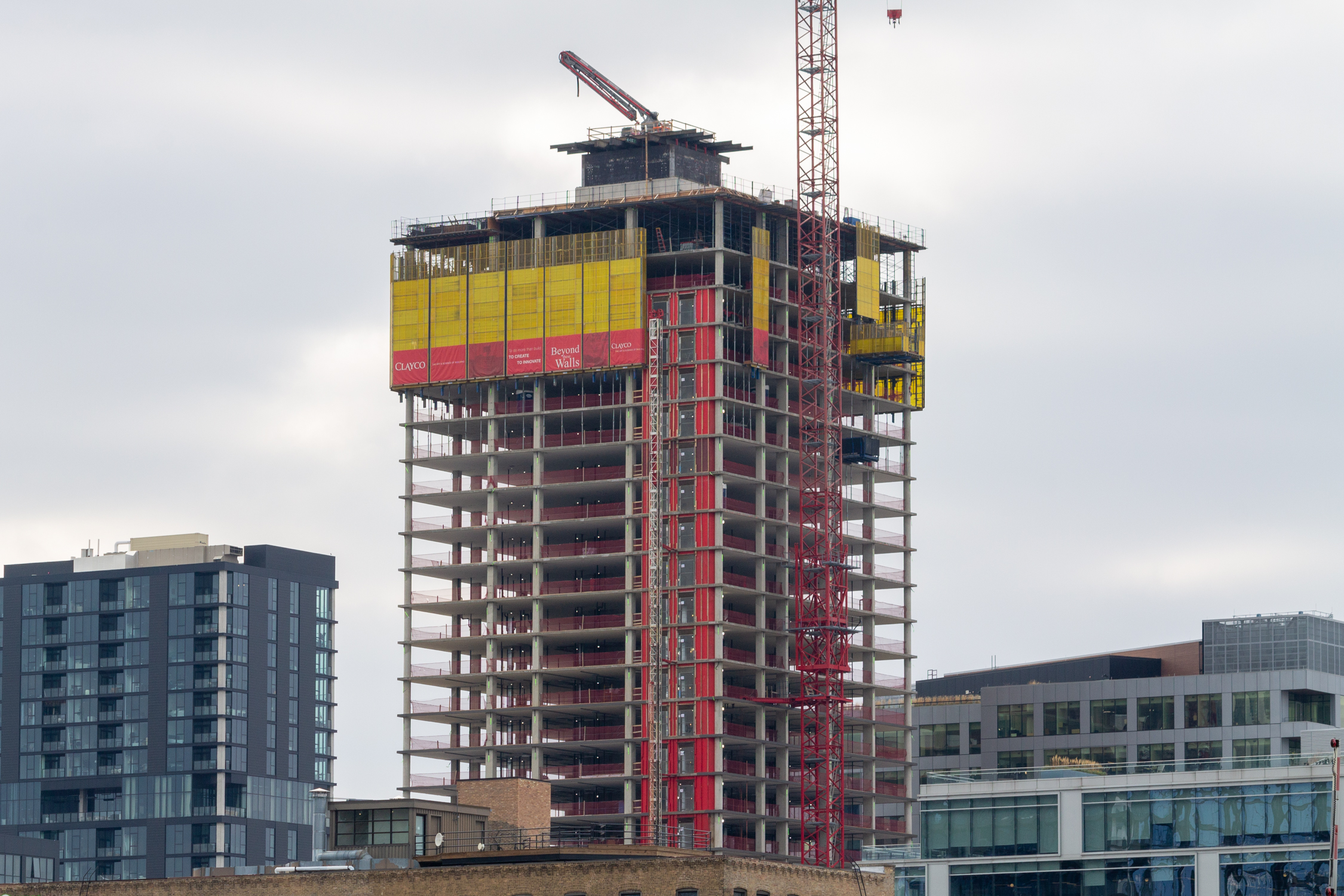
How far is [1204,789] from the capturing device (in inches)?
6403

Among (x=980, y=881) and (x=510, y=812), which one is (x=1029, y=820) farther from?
(x=510, y=812)

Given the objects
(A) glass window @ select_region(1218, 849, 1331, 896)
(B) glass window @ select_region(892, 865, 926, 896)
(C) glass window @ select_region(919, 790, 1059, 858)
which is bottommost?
(B) glass window @ select_region(892, 865, 926, 896)

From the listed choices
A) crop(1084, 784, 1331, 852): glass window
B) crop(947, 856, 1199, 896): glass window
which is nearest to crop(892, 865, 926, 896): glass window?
crop(947, 856, 1199, 896): glass window

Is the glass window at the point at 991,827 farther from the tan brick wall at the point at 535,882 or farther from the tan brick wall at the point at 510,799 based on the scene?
the tan brick wall at the point at 510,799

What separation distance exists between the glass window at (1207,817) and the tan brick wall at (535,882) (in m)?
21.5

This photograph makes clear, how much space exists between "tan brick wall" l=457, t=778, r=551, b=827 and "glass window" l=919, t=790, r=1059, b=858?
984 inches

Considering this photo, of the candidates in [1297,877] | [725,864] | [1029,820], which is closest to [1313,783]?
[1297,877]

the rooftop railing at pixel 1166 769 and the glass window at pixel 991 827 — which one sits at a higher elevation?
the rooftop railing at pixel 1166 769

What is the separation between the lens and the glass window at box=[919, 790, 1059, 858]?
167 meters

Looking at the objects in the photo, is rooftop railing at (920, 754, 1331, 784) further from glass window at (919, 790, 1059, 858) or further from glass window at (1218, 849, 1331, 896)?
glass window at (1218, 849, 1331, 896)

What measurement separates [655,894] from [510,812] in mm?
20027

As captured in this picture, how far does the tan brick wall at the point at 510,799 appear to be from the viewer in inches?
6314

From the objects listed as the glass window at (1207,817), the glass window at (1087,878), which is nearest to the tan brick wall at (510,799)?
the glass window at (1087,878)

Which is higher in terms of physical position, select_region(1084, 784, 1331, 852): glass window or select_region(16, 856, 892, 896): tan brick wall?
select_region(1084, 784, 1331, 852): glass window
